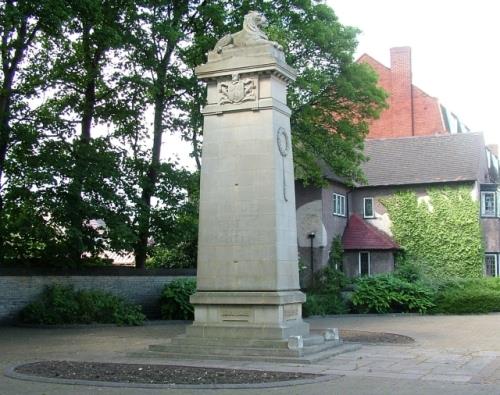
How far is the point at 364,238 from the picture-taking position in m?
42.3

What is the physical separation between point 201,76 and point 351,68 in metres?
16.2

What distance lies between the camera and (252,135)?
15.3 metres

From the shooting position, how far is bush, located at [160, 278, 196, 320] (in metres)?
26.0

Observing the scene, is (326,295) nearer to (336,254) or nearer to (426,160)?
(336,254)

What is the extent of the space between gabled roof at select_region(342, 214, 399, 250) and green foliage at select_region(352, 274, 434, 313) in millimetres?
10423

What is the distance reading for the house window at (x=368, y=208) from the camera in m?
44.2

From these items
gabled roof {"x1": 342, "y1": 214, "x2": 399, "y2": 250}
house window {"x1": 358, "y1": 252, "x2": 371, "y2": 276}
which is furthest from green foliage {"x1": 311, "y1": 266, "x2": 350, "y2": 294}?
house window {"x1": 358, "y1": 252, "x2": 371, "y2": 276}

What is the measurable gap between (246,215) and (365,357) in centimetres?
395

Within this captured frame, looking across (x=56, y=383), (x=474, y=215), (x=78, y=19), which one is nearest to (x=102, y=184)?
(x=78, y=19)

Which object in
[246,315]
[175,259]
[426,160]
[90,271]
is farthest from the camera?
[426,160]

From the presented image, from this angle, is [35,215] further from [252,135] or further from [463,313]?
[463,313]

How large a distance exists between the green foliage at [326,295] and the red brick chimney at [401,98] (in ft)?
67.4

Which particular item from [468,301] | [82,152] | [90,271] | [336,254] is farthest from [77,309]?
[336,254]

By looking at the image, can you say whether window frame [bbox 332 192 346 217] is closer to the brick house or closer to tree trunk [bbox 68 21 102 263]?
the brick house
